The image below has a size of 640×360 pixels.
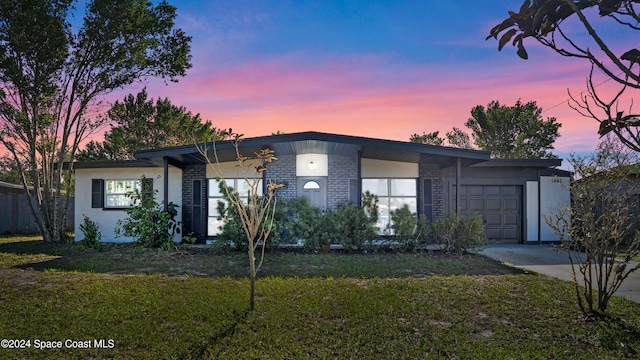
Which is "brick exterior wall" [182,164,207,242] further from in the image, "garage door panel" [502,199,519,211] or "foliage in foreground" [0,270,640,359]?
"garage door panel" [502,199,519,211]

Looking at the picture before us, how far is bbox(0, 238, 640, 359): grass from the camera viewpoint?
3.64m

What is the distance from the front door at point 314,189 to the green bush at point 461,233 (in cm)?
341

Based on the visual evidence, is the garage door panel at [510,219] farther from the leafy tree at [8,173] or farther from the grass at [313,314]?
the leafy tree at [8,173]

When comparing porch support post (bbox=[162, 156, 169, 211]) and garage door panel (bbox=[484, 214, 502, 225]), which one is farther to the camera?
garage door panel (bbox=[484, 214, 502, 225])

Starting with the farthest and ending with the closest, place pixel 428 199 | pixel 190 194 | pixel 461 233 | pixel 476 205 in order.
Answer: pixel 190 194, pixel 476 205, pixel 428 199, pixel 461 233

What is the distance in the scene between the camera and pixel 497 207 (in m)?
11.7

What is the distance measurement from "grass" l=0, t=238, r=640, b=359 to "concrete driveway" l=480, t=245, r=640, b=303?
0.69m

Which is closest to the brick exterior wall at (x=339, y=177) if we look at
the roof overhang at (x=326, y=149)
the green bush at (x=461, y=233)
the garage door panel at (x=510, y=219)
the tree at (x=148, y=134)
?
the roof overhang at (x=326, y=149)

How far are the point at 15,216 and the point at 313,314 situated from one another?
17.5m

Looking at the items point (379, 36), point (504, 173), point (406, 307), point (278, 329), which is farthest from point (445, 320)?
point (504, 173)

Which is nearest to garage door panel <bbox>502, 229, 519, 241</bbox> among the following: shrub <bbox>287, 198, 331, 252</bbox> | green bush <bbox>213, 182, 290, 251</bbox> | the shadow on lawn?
the shadow on lawn

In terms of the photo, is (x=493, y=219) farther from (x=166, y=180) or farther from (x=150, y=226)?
(x=150, y=226)

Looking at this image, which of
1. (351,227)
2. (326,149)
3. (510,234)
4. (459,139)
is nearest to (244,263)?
(351,227)

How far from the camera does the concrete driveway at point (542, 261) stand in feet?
19.9
